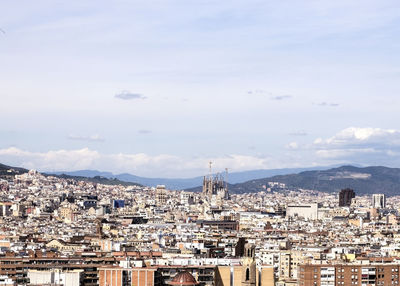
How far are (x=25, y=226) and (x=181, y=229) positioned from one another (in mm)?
22273

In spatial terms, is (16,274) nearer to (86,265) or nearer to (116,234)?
(86,265)

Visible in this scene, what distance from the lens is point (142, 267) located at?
7569cm

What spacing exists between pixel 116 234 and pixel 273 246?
36330mm

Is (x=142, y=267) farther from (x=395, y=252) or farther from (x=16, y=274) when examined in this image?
(x=395, y=252)

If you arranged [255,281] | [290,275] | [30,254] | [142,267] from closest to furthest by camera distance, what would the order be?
1. [255,281]
2. [142,267]
3. [30,254]
4. [290,275]

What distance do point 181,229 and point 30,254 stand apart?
8292 centimetres

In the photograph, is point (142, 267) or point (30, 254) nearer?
point (142, 267)

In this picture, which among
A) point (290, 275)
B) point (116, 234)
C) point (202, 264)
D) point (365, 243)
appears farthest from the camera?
point (116, 234)

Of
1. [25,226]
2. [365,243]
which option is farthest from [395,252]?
[25,226]

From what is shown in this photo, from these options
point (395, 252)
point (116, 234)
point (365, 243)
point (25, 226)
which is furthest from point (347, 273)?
point (25, 226)

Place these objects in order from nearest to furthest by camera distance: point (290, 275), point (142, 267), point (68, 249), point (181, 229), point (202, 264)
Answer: point (142, 267) < point (202, 264) < point (290, 275) < point (68, 249) < point (181, 229)

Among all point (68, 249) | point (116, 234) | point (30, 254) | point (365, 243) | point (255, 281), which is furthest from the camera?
point (116, 234)

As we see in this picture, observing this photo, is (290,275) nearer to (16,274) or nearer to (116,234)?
(16,274)

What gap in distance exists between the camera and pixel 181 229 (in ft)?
554
